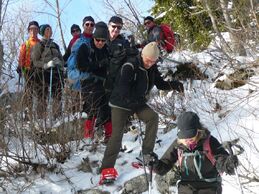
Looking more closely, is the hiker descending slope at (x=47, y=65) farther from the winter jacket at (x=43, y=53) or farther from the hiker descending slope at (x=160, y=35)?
the hiker descending slope at (x=160, y=35)

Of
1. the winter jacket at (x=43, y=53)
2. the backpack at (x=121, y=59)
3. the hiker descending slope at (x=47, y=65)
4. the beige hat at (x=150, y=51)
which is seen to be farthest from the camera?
the winter jacket at (x=43, y=53)

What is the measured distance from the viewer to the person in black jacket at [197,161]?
3.88 m

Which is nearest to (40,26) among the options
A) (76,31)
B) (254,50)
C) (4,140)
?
(76,31)

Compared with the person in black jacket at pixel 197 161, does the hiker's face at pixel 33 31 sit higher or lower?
higher

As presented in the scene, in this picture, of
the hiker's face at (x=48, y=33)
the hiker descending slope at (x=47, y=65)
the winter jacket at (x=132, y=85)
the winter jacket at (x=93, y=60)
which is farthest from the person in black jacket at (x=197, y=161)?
the hiker's face at (x=48, y=33)

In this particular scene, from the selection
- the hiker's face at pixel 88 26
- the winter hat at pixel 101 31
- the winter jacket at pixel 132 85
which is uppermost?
the hiker's face at pixel 88 26

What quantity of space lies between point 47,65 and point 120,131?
1872mm

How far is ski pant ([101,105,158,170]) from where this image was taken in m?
5.23

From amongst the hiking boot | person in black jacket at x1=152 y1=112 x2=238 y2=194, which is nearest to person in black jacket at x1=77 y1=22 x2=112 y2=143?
the hiking boot

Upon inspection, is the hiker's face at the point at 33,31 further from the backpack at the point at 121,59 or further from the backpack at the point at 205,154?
Result: the backpack at the point at 205,154

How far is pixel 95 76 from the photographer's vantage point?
5832 millimetres

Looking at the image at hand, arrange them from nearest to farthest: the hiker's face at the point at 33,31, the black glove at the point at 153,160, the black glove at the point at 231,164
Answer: the black glove at the point at 231,164, the black glove at the point at 153,160, the hiker's face at the point at 33,31

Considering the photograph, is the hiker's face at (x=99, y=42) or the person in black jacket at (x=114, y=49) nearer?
the person in black jacket at (x=114, y=49)

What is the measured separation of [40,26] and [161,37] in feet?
7.23
